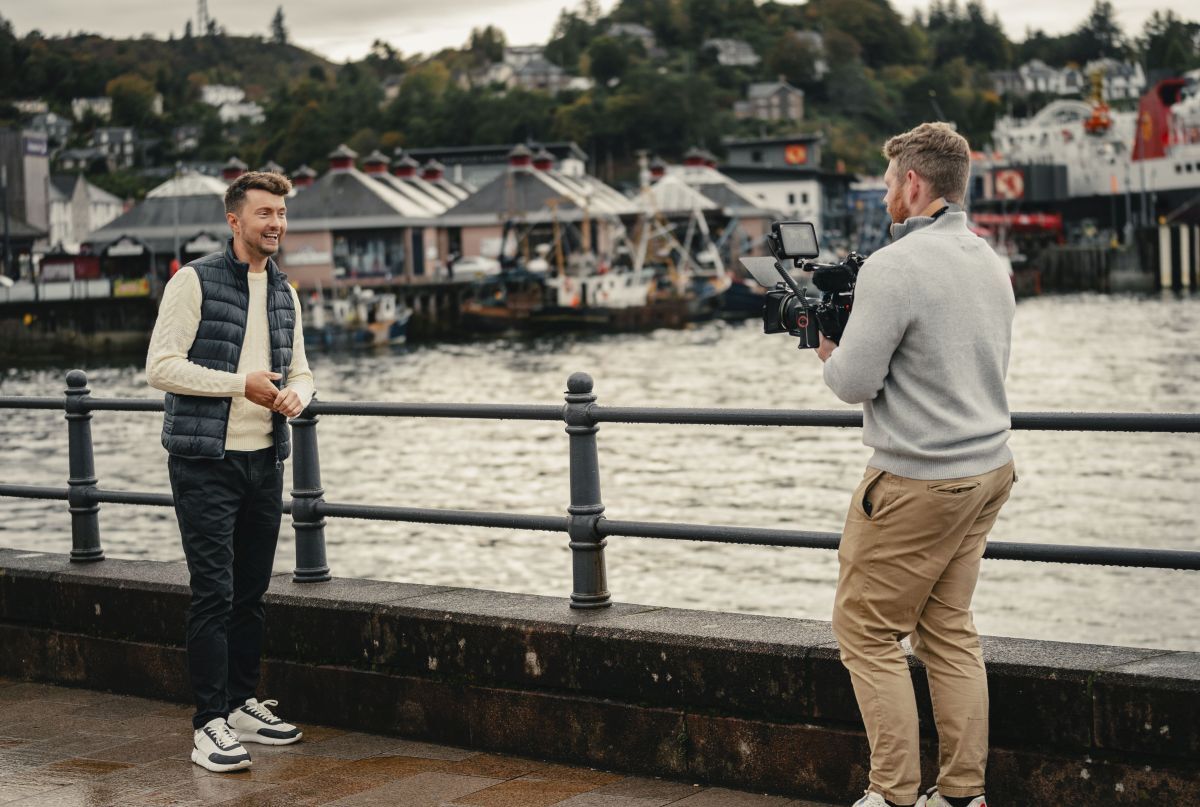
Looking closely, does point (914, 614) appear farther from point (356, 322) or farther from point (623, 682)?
point (356, 322)

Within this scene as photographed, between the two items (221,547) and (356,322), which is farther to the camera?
(356,322)

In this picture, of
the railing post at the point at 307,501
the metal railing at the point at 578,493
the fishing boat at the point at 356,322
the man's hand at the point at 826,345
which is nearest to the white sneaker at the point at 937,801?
the metal railing at the point at 578,493

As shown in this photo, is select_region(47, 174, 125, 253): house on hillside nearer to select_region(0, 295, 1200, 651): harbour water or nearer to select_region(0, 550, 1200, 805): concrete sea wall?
select_region(0, 295, 1200, 651): harbour water

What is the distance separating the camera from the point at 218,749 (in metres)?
5.81

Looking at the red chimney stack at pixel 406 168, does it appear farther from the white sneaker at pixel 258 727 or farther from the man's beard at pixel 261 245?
the man's beard at pixel 261 245

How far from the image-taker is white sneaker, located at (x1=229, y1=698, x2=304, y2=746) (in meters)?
6.23

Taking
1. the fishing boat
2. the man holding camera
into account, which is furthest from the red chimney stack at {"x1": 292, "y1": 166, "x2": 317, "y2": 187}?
A: the man holding camera

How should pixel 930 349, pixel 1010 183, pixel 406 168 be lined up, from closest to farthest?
pixel 930 349, pixel 406 168, pixel 1010 183

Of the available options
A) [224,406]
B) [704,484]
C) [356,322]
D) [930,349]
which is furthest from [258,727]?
[356,322]

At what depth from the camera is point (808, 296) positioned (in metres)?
4.52

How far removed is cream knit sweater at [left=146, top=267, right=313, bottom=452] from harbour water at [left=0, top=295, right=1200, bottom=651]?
275 cm

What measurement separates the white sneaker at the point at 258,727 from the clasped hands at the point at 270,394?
3.92ft

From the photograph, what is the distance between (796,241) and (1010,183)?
15153 centimetres

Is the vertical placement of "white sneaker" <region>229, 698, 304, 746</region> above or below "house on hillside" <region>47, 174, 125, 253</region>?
below
